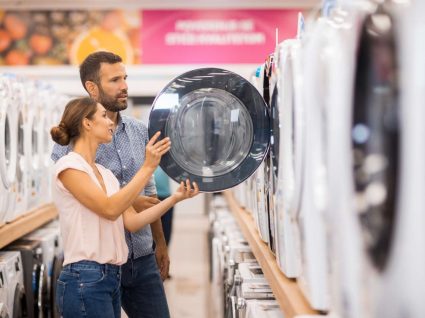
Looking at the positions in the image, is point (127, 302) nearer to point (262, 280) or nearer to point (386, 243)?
point (262, 280)

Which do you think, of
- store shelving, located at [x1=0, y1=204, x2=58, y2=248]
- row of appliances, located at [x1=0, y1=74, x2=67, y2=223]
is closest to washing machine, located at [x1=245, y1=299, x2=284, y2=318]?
store shelving, located at [x1=0, y1=204, x2=58, y2=248]

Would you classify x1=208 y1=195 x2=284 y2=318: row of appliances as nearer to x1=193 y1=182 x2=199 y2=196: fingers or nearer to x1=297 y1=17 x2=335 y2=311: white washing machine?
x1=193 y1=182 x2=199 y2=196: fingers

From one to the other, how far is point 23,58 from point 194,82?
604 cm

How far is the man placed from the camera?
2697mm

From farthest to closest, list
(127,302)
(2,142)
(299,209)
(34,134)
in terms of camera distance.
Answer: (34,134)
(2,142)
(127,302)
(299,209)

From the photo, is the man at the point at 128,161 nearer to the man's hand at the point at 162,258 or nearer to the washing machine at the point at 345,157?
the man's hand at the point at 162,258

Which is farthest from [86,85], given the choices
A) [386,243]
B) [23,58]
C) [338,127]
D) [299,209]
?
[23,58]

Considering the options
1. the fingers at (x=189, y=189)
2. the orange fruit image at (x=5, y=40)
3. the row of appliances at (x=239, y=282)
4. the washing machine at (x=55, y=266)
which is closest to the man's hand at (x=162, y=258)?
the row of appliances at (x=239, y=282)

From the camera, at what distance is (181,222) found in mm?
9445

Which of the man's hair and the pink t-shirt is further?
the man's hair

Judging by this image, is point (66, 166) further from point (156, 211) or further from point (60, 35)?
point (60, 35)

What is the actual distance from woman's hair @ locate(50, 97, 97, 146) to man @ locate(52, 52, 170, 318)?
8.8 inches

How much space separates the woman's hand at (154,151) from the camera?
2.26 m

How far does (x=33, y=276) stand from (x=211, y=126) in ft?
6.59
